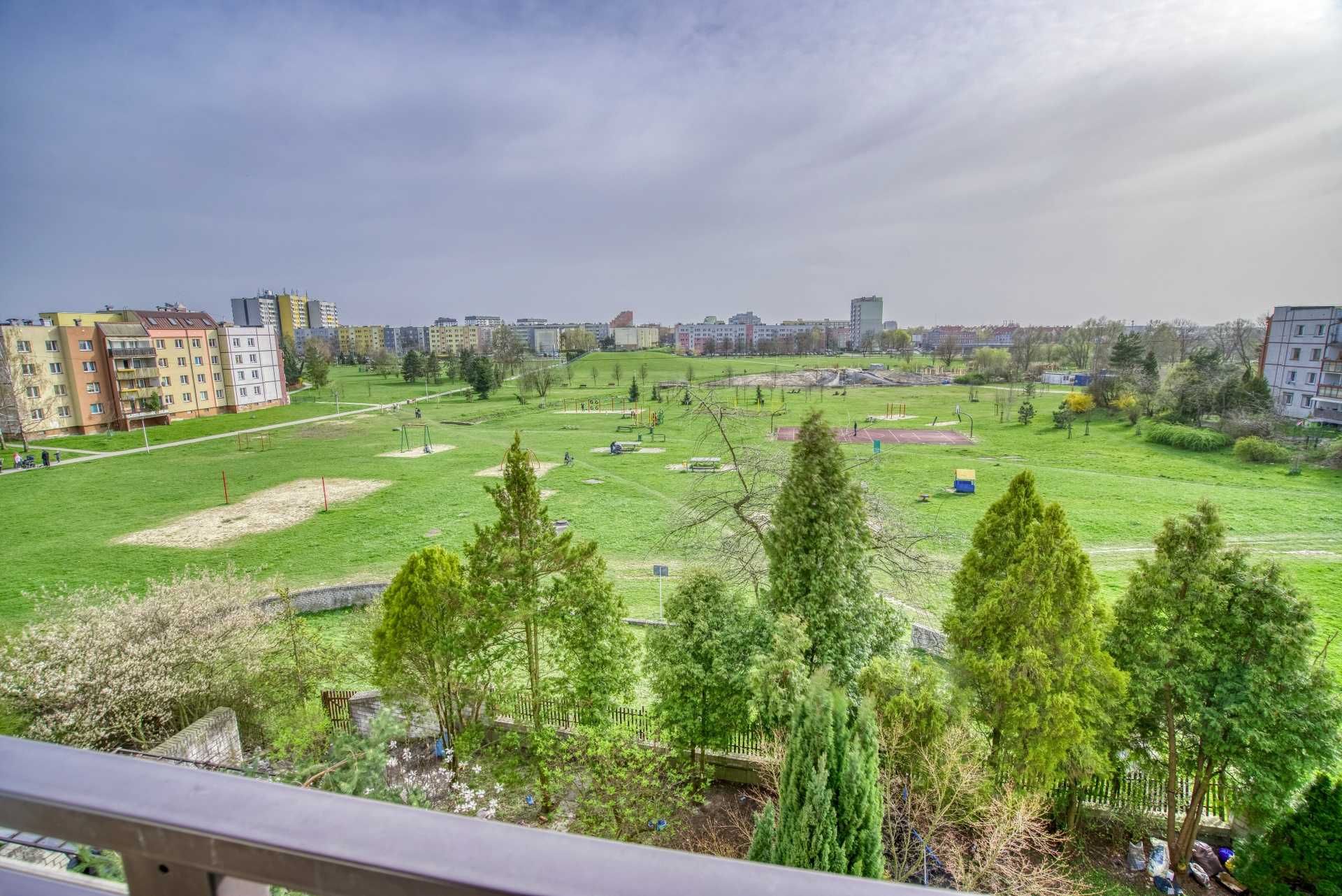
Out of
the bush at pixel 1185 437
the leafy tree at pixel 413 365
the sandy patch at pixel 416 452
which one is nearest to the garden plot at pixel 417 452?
the sandy patch at pixel 416 452

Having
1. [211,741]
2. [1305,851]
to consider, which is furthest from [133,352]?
[1305,851]

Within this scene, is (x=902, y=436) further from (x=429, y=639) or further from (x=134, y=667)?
(x=134, y=667)

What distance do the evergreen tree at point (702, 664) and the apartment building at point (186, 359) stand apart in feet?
142

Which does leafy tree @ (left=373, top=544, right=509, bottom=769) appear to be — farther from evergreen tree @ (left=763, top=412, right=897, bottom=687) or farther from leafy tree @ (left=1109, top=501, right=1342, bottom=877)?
leafy tree @ (left=1109, top=501, right=1342, bottom=877)

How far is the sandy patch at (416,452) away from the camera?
31.8 metres

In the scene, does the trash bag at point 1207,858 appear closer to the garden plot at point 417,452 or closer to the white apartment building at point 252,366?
the garden plot at point 417,452

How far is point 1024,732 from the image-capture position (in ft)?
23.7

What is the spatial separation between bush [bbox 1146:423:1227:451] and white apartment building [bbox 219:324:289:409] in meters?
55.7

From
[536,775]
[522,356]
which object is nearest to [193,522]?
[536,775]

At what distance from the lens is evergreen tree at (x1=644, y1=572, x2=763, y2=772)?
8.67 metres

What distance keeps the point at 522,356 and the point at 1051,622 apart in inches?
2576

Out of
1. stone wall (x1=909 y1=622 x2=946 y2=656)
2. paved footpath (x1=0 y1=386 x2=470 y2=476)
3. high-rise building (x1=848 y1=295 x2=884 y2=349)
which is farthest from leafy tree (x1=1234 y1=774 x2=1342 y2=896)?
high-rise building (x1=848 y1=295 x2=884 y2=349)

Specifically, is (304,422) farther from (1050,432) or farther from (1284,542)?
(1284,542)

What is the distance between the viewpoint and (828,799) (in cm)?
529
